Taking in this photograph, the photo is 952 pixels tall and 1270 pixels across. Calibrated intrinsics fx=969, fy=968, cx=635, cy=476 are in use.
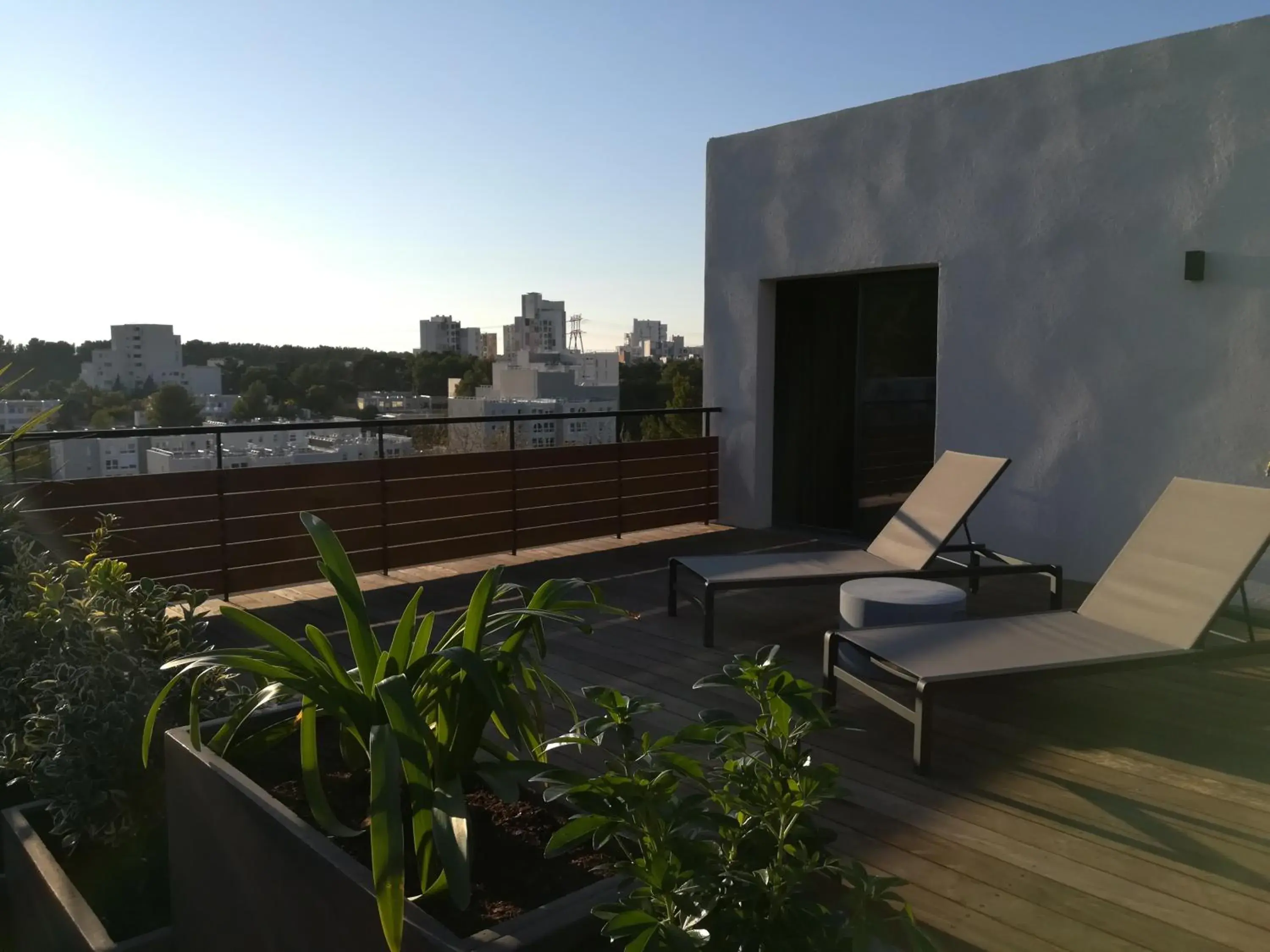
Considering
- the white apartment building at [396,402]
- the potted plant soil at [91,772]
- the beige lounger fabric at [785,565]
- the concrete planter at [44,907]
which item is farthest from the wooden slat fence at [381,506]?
the beige lounger fabric at [785,565]

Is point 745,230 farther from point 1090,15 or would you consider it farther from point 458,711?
point 458,711

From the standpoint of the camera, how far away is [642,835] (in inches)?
54.4

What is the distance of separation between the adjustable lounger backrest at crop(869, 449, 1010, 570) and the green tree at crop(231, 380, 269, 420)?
12.9ft

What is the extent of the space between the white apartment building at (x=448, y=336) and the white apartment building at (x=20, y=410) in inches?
789

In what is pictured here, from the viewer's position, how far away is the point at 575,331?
1064 inches

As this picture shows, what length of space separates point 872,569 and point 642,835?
3.68 meters

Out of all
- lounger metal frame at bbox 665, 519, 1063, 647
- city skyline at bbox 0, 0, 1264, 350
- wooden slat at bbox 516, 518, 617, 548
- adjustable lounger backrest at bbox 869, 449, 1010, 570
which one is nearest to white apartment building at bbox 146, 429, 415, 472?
city skyline at bbox 0, 0, 1264, 350

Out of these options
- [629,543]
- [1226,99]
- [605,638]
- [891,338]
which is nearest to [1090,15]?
[1226,99]

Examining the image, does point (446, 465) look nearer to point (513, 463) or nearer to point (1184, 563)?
point (513, 463)

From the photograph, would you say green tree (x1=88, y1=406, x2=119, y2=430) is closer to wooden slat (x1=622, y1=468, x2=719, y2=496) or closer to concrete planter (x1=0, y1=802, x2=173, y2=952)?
concrete planter (x1=0, y1=802, x2=173, y2=952)

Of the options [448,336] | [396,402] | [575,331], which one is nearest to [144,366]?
[396,402]

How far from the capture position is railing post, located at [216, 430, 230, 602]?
17.6ft

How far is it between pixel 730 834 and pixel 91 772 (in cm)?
189

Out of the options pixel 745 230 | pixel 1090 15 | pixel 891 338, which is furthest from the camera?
pixel 745 230
